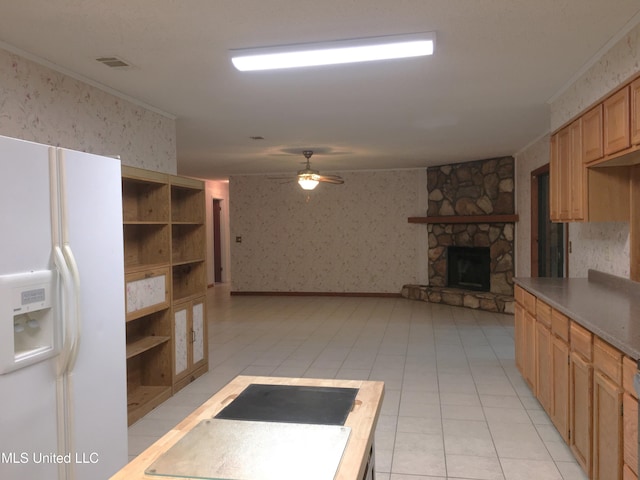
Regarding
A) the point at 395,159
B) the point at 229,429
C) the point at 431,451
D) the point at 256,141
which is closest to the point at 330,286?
the point at 395,159

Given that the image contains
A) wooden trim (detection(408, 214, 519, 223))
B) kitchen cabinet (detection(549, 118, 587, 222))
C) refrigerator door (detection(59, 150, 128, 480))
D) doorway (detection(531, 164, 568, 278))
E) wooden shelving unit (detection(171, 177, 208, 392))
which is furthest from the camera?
wooden trim (detection(408, 214, 519, 223))

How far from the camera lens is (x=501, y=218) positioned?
26.2 feet

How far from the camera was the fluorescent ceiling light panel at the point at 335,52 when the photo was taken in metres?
2.81

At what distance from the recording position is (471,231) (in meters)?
8.57

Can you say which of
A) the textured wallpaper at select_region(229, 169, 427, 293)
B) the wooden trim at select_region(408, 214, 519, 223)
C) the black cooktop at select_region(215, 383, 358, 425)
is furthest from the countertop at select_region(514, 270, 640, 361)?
the textured wallpaper at select_region(229, 169, 427, 293)

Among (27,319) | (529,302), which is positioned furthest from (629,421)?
(27,319)

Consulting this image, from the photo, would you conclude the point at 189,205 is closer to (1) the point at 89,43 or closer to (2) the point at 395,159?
(1) the point at 89,43

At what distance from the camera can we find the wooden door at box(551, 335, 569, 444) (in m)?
2.86

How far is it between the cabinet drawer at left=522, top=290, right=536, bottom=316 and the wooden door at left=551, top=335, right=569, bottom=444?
0.59 meters

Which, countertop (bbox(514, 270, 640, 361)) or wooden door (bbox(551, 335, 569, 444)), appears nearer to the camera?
countertop (bbox(514, 270, 640, 361))

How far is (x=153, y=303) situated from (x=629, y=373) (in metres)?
3.14

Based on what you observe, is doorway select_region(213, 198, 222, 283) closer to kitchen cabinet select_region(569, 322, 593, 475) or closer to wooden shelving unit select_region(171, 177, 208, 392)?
wooden shelving unit select_region(171, 177, 208, 392)

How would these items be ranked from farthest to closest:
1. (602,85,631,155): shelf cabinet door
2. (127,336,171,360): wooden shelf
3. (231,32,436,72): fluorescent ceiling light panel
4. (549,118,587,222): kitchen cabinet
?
(127,336,171,360): wooden shelf < (549,118,587,222): kitchen cabinet < (231,32,436,72): fluorescent ceiling light panel < (602,85,631,155): shelf cabinet door

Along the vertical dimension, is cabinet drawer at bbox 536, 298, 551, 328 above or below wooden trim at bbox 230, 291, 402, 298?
above
